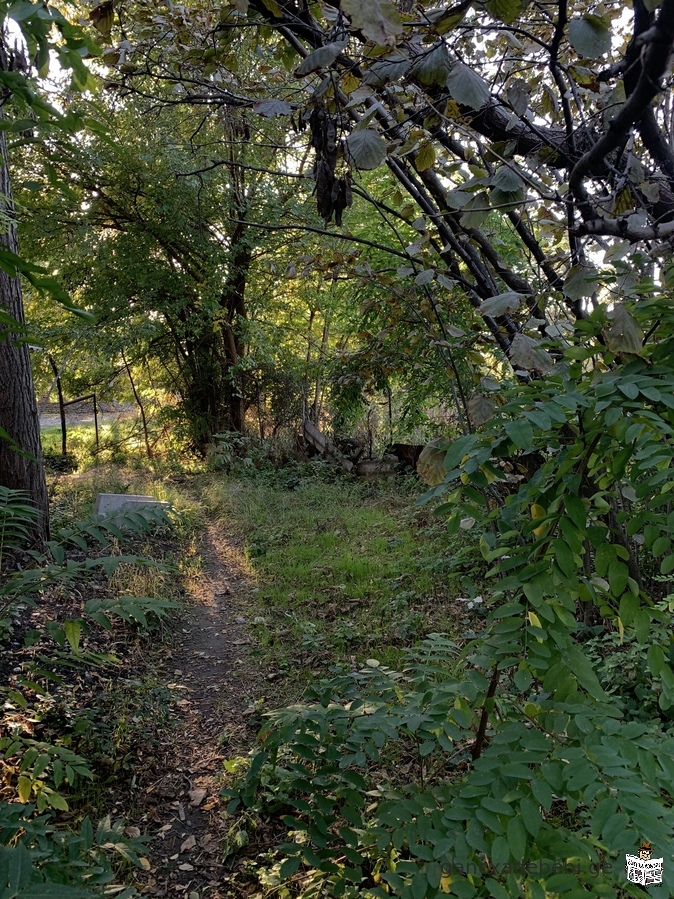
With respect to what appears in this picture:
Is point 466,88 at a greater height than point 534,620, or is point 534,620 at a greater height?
point 466,88

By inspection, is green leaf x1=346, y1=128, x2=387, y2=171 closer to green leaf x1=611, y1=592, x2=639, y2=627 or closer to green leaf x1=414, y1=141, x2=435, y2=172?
green leaf x1=414, y1=141, x2=435, y2=172

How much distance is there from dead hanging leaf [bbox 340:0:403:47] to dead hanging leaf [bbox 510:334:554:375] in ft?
2.40

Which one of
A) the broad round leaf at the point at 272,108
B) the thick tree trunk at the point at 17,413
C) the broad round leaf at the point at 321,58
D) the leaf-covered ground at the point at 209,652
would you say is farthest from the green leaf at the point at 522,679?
the thick tree trunk at the point at 17,413

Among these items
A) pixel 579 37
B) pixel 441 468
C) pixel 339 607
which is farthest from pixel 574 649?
pixel 339 607

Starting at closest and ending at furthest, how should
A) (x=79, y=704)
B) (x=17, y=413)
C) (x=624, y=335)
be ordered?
1. (x=624, y=335)
2. (x=79, y=704)
3. (x=17, y=413)

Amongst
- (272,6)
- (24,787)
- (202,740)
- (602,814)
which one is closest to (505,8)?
(272,6)

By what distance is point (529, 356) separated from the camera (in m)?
1.37

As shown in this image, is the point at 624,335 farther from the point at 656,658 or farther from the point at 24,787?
the point at 24,787

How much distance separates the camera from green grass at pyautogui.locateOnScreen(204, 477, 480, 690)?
3.68 metres

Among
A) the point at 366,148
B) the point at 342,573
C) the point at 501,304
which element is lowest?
the point at 342,573

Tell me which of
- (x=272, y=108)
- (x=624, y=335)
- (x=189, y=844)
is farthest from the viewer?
(x=189, y=844)

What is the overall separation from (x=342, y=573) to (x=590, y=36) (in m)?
4.32

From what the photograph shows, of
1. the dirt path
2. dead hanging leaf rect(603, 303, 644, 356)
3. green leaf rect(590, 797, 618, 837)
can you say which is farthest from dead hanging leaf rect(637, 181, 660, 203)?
the dirt path

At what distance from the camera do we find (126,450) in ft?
37.2
